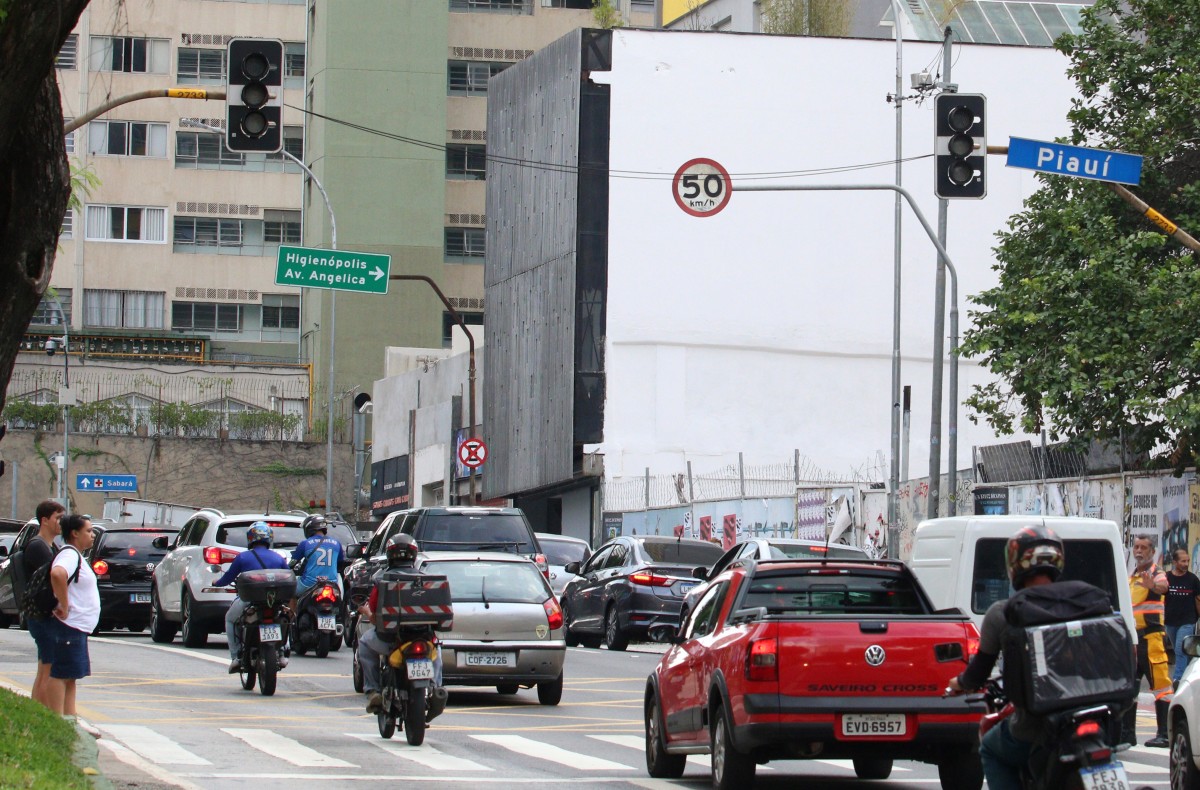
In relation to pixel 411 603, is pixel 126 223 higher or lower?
higher

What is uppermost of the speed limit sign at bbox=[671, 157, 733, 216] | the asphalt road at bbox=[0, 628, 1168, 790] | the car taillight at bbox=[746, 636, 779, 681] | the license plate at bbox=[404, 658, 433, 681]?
the speed limit sign at bbox=[671, 157, 733, 216]

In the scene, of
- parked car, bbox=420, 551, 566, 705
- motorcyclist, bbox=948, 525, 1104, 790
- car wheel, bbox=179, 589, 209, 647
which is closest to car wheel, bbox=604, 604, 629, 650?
car wheel, bbox=179, 589, 209, 647

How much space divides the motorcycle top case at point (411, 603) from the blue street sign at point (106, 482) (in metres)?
49.0

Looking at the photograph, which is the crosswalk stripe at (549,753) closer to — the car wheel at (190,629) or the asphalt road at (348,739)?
the asphalt road at (348,739)

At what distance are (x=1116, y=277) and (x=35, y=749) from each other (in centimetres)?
1963

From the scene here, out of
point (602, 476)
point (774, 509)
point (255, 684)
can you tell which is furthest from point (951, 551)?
point (602, 476)

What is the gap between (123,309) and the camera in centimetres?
7888

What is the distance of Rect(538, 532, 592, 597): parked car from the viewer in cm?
3156

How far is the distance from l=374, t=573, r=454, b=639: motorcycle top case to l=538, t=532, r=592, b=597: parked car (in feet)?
51.6

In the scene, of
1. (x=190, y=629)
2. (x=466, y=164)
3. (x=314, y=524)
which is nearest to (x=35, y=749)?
(x=314, y=524)

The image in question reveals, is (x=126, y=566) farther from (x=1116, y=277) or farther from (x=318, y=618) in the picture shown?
(x=1116, y=277)

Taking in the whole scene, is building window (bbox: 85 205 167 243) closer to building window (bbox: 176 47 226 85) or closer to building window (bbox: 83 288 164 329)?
building window (bbox: 83 288 164 329)

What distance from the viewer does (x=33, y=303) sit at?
35.4 ft

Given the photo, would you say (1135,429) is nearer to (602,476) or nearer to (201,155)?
(602,476)
